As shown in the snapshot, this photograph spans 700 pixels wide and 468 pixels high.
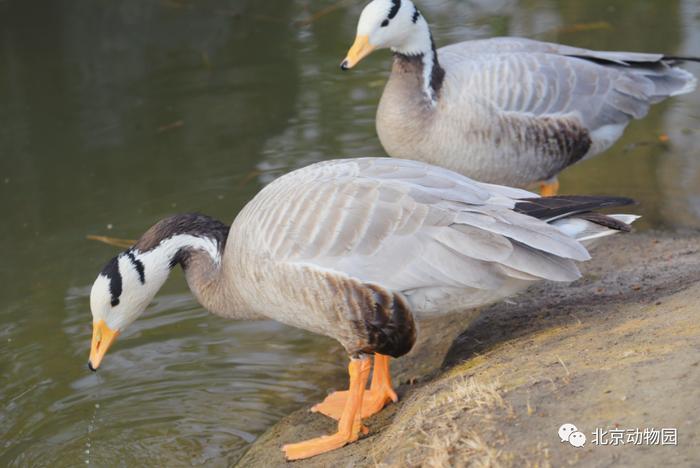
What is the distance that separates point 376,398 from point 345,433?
42cm

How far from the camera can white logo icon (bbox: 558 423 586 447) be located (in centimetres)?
317

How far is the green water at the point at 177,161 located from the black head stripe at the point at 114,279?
2.67ft

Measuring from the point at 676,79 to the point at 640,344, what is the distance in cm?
351

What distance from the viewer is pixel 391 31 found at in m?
6.19

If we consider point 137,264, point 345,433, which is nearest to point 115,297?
point 137,264

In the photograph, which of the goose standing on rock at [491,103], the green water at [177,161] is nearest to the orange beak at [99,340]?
the green water at [177,161]

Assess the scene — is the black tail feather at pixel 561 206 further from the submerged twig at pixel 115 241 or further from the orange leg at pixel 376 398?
the submerged twig at pixel 115 241

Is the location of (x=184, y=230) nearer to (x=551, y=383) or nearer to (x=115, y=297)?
(x=115, y=297)

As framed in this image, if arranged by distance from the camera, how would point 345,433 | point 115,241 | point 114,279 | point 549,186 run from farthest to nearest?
point 115,241, point 549,186, point 114,279, point 345,433

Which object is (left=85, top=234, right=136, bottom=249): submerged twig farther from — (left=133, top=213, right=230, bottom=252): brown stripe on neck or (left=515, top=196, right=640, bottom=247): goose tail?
(left=515, top=196, right=640, bottom=247): goose tail

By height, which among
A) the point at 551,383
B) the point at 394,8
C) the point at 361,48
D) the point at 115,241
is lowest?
the point at 115,241

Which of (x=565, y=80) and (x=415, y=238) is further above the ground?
(x=565, y=80)

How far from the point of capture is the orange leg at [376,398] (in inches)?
189

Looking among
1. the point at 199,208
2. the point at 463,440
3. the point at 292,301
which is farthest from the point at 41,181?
the point at 463,440
